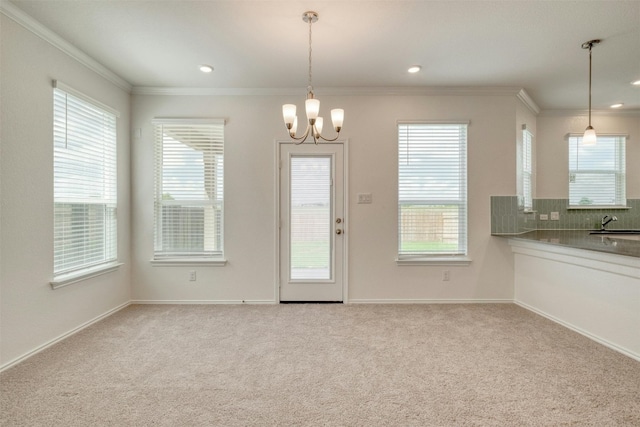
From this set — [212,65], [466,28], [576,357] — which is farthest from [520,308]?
[212,65]

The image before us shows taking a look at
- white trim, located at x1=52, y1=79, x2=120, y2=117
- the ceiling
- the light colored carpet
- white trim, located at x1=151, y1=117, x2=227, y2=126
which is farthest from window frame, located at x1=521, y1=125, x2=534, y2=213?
white trim, located at x1=52, y1=79, x2=120, y2=117

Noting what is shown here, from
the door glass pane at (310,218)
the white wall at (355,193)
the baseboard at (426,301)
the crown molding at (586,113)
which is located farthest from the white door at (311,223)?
the crown molding at (586,113)

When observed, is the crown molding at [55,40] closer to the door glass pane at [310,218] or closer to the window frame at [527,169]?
the door glass pane at [310,218]

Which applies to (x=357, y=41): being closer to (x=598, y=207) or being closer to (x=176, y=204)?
(x=176, y=204)

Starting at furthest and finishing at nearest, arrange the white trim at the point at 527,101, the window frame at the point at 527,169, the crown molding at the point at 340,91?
the window frame at the point at 527,169
the white trim at the point at 527,101
the crown molding at the point at 340,91

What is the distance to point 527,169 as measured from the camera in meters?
4.20

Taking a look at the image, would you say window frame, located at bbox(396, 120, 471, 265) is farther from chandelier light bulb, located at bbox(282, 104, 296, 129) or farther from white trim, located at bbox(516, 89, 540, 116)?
chandelier light bulb, located at bbox(282, 104, 296, 129)

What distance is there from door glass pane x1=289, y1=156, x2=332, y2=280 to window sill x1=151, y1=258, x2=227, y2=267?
0.91 metres

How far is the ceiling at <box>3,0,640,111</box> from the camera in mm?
2234

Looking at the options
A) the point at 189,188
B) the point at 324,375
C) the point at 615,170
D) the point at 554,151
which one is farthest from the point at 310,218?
the point at 615,170

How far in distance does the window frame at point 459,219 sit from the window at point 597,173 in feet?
6.89

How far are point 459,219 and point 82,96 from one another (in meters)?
4.38

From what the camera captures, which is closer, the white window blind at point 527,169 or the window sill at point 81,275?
the window sill at point 81,275

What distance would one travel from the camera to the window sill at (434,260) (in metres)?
3.72
